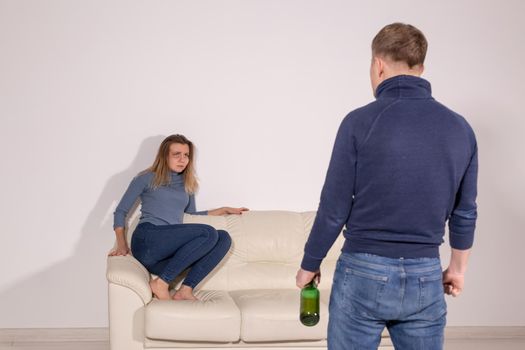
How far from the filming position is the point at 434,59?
4.66 metres

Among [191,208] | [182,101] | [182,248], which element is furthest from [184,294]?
[182,101]

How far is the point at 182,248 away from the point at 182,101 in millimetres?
975

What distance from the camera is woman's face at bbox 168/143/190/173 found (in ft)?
13.7

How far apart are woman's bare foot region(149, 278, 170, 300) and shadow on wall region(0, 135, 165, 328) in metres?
0.73

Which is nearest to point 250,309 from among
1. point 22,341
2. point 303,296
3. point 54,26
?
point 303,296

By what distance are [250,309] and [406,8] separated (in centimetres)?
222

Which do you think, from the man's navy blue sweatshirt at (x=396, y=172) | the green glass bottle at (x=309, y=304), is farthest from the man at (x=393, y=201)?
the green glass bottle at (x=309, y=304)

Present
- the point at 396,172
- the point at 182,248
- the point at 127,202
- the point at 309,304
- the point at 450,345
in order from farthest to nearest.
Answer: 1. the point at 450,345
2. the point at 127,202
3. the point at 182,248
4. the point at 309,304
5. the point at 396,172

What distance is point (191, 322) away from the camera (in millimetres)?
3521

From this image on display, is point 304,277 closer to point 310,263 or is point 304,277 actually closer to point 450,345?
point 310,263

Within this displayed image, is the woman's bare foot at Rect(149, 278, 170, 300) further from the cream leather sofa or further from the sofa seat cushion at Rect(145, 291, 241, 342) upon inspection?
the sofa seat cushion at Rect(145, 291, 241, 342)

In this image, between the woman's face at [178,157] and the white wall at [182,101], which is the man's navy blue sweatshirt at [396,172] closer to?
the woman's face at [178,157]

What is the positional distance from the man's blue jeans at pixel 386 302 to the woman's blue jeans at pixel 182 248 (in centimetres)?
201

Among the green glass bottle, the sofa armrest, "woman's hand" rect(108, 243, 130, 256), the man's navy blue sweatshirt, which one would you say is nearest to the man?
the man's navy blue sweatshirt
